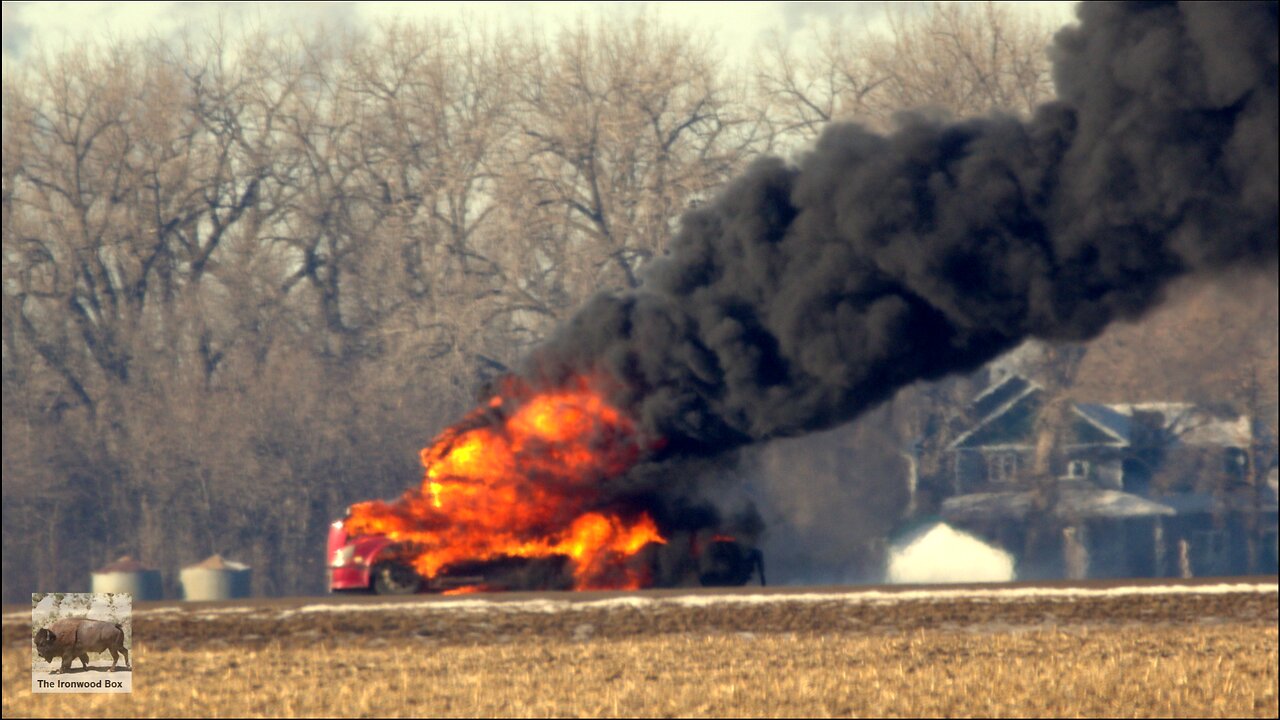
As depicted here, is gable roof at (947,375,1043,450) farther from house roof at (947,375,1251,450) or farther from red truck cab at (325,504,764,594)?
red truck cab at (325,504,764,594)

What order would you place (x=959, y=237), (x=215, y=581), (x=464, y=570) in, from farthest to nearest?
(x=215, y=581)
(x=464, y=570)
(x=959, y=237)

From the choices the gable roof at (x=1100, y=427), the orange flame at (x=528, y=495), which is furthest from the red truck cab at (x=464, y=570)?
the gable roof at (x=1100, y=427)

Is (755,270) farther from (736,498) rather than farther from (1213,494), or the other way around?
(1213,494)

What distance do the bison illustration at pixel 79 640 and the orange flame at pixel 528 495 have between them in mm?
19088

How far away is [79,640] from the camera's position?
32.9ft

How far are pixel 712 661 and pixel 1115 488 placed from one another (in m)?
46.6

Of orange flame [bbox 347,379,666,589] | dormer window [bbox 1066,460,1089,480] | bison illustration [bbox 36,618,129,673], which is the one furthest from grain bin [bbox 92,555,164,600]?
bison illustration [bbox 36,618,129,673]

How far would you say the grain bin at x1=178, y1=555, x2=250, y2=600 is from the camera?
5166 centimetres

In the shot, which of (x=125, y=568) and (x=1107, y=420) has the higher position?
(x=1107, y=420)

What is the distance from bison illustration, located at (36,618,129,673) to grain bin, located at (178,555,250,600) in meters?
42.5

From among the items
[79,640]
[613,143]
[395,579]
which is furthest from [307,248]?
[79,640]

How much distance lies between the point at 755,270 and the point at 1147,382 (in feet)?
124

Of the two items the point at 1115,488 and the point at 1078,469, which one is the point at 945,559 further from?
the point at 1115,488

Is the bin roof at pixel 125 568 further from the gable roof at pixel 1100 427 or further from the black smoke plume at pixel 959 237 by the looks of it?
the gable roof at pixel 1100 427
